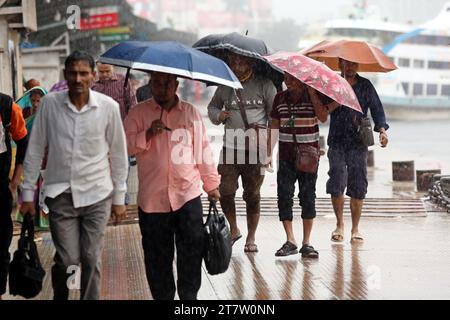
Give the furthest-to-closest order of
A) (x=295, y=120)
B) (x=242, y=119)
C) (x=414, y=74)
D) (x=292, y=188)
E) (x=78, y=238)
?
(x=414, y=74) < (x=242, y=119) < (x=292, y=188) < (x=295, y=120) < (x=78, y=238)

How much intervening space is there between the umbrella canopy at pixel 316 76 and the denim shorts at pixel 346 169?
1063 mm

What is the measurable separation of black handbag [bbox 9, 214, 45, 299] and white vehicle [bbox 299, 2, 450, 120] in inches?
1900

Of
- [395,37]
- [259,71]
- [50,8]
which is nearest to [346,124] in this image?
[259,71]

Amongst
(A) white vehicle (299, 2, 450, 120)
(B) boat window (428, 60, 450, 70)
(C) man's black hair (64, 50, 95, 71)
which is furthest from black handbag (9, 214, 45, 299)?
(B) boat window (428, 60, 450, 70)

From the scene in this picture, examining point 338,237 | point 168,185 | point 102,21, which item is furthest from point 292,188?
point 102,21

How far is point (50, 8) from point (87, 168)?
14.4 m

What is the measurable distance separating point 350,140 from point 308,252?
52.0 inches

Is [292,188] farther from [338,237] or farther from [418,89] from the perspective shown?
[418,89]

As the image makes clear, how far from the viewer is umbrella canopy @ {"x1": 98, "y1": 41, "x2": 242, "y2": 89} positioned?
5797 mm

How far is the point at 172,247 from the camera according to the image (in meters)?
5.95

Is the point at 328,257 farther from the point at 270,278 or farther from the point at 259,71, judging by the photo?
the point at 259,71

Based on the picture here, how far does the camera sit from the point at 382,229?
10.0m

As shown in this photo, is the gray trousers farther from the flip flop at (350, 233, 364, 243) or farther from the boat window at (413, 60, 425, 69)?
the boat window at (413, 60, 425, 69)

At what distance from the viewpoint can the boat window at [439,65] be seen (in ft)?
182
